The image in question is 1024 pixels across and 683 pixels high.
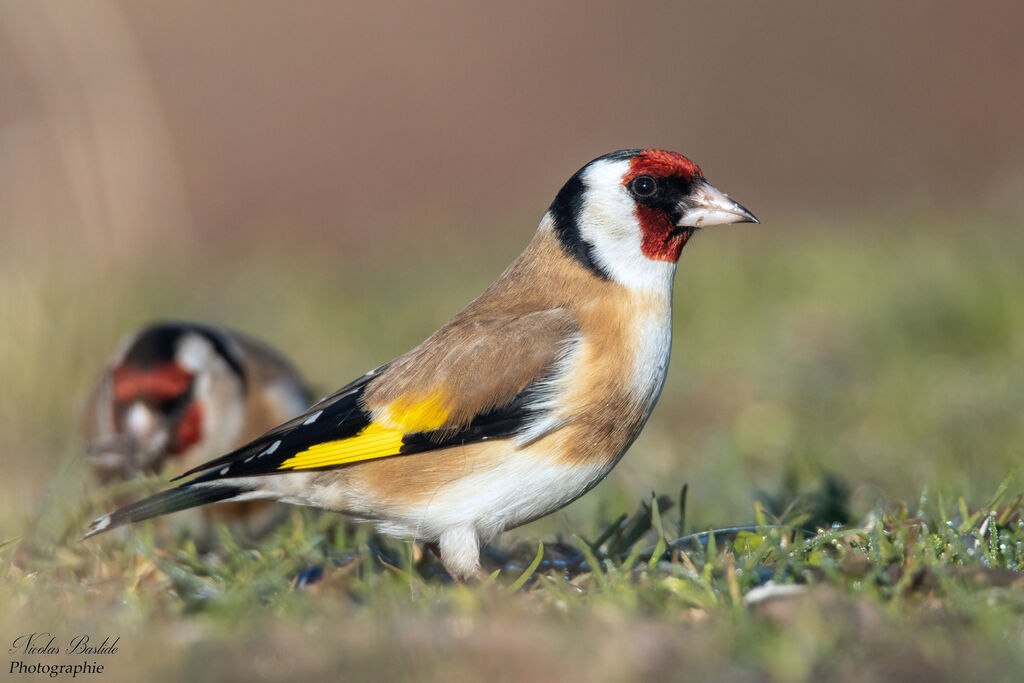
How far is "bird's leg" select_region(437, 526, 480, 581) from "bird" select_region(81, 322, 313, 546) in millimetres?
1884

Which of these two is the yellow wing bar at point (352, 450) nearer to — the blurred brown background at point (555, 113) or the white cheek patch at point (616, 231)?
the white cheek patch at point (616, 231)

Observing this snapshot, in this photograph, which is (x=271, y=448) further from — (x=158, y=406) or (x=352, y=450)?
(x=158, y=406)

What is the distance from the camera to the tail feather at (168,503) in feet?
13.2

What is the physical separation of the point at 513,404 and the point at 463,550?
490 mm

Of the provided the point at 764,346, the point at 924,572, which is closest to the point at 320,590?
the point at 924,572

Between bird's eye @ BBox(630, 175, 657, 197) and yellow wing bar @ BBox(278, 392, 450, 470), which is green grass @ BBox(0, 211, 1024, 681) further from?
bird's eye @ BBox(630, 175, 657, 197)

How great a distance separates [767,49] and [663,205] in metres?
11.1

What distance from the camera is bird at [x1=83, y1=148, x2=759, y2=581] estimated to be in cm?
391

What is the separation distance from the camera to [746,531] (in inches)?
162

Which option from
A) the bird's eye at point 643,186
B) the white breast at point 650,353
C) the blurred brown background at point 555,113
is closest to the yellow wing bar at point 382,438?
the white breast at point 650,353

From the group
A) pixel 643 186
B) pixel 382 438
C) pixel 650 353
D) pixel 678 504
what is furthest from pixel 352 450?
pixel 678 504

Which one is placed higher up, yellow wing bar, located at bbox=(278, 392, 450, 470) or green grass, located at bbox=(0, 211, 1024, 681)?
yellow wing bar, located at bbox=(278, 392, 450, 470)

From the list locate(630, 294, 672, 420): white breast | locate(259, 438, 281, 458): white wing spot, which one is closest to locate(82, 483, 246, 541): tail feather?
locate(259, 438, 281, 458): white wing spot

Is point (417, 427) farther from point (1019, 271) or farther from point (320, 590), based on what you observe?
point (1019, 271)
